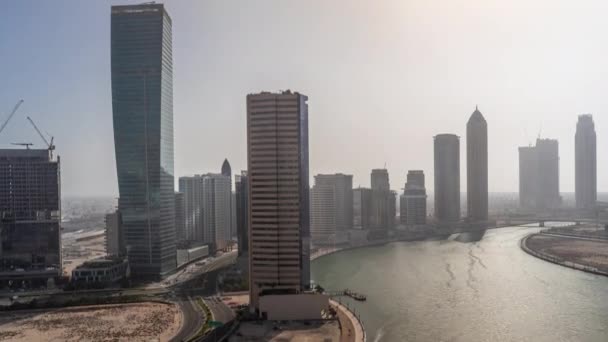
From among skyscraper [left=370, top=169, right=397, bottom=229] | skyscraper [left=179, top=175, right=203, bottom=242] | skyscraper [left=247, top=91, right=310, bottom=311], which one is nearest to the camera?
skyscraper [left=247, top=91, right=310, bottom=311]

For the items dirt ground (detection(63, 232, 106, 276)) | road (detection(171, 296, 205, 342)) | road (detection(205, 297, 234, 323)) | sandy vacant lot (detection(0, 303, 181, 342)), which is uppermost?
road (detection(205, 297, 234, 323))

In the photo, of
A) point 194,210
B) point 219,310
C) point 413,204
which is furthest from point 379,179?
point 219,310

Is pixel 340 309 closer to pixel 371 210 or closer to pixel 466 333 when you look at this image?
pixel 466 333

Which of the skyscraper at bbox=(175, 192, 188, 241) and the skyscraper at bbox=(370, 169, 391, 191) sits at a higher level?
the skyscraper at bbox=(370, 169, 391, 191)

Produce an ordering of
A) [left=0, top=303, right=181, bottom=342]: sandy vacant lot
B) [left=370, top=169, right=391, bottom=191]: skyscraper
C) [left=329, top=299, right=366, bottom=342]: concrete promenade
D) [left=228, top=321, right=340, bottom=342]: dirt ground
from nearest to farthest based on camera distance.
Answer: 1. [left=228, top=321, right=340, bottom=342]: dirt ground
2. [left=329, top=299, right=366, bottom=342]: concrete promenade
3. [left=0, top=303, right=181, bottom=342]: sandy vacant lot
4. [left=370, top=169, right=391, bottom=191]: skyscraper

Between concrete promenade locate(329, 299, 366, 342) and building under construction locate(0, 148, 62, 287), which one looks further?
building under construction locate(0, 148, 62, 287)

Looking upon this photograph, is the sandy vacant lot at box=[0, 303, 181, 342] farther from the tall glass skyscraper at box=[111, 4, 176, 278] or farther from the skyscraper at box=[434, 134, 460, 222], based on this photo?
the skyscraper at box=[434, 134, 460, 222]

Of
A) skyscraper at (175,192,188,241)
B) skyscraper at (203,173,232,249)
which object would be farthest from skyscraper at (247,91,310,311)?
skyscraper at (175,192,188,241)

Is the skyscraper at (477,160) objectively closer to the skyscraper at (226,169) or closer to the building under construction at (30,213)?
the skyscraper at (226,169)
